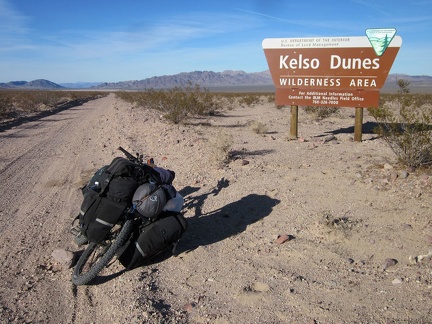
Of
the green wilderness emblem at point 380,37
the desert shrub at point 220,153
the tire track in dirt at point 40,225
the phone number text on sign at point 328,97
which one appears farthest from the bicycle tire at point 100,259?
the green wilderness emblem at point 380,37

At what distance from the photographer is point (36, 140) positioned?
1441 cm

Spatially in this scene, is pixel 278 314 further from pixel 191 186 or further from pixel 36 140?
pixel 36 140

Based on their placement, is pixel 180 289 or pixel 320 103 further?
pixel 320 103

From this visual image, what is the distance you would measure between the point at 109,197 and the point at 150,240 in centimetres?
64

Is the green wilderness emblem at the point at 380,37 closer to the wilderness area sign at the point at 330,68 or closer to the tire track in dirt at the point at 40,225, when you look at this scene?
the wilderness area sign at the point at 330,68

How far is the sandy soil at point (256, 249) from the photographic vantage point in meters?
3.51

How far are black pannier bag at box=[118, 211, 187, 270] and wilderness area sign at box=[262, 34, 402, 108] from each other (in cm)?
787

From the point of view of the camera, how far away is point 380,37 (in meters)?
10.0

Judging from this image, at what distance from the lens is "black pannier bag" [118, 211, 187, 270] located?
4203 millimetres

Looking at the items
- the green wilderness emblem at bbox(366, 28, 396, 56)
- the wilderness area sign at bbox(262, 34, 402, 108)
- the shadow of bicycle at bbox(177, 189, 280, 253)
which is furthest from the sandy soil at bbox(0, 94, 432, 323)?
the green wilderness emblem at bbox(366, 28, 396, 56)

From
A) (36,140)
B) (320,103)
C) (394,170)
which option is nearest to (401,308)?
(394,170)

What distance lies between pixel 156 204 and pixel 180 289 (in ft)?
2.97

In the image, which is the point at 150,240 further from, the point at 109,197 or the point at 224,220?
the point at 224,220

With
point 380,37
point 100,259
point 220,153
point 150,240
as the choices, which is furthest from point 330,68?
point 100,259
